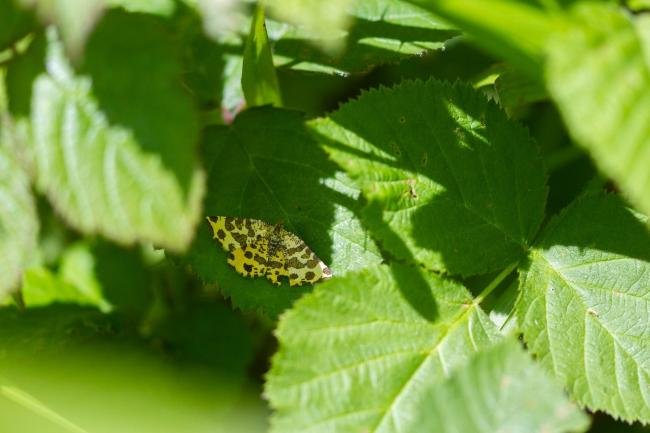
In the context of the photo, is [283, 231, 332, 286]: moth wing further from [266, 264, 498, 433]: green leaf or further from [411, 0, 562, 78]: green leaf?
[411, 0, 562, 78]: green leaf

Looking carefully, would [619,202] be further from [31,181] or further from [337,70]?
[31,181]

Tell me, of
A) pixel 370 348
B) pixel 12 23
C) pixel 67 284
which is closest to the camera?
pixel 12 23

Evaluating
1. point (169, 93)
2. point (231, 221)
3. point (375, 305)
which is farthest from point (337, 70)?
point (169, 93)

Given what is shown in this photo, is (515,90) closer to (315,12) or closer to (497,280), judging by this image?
(497,280)

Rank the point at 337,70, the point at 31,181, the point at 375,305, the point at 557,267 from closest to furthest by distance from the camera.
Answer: the point at 31,181 → the point at 375,305 → the point at 557,267 → the point at 337,70

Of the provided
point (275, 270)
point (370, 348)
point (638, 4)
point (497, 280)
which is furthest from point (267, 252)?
point (638, 4)

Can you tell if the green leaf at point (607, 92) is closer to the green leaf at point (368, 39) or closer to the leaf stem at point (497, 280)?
the leaf stem at point (497, 280)
